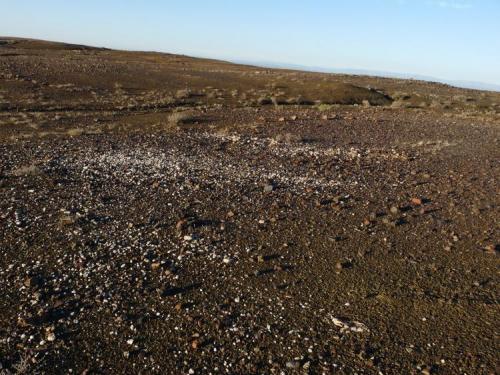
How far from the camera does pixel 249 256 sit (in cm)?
878

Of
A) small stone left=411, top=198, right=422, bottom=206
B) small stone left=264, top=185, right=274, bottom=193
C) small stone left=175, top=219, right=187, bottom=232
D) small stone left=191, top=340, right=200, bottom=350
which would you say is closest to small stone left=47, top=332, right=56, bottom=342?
small stone left=191, top=340, right=200, bottom=350

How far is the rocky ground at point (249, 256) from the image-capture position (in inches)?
244

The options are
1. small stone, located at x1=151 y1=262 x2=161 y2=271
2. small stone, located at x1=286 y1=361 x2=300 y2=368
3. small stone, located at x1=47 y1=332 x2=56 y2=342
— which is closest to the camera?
small stone, located at x1=286 y1=361 x2=300 y2=368

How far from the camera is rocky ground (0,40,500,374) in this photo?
6.20 meters

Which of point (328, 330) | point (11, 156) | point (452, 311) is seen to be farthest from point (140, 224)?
point (11, 156)

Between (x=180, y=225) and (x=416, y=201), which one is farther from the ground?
(x=416, y=201)

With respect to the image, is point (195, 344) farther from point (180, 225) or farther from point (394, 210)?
point (394, 210)

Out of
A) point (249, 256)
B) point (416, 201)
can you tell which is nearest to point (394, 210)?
point (416, 201)

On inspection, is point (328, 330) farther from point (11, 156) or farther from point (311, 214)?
point (11, 156)

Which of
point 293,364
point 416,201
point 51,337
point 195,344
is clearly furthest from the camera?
point 416,201

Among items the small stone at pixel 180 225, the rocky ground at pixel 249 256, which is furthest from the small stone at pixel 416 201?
the small stone at pixel 180 225

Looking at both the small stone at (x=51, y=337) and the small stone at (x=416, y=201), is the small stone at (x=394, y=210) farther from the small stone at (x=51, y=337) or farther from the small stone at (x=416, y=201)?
the small stone at (x=51, y=337)

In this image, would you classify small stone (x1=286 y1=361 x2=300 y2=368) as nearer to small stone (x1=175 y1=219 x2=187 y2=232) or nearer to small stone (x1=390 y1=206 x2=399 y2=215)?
small stone (x1=175 y1=219 x2=187 y2=232)

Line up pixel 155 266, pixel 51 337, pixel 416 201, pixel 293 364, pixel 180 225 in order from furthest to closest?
1. pixel 416 201
2. pixel 180 225
3. pixel 155 266
4. pixel 51 337
5. pixel 293 364
